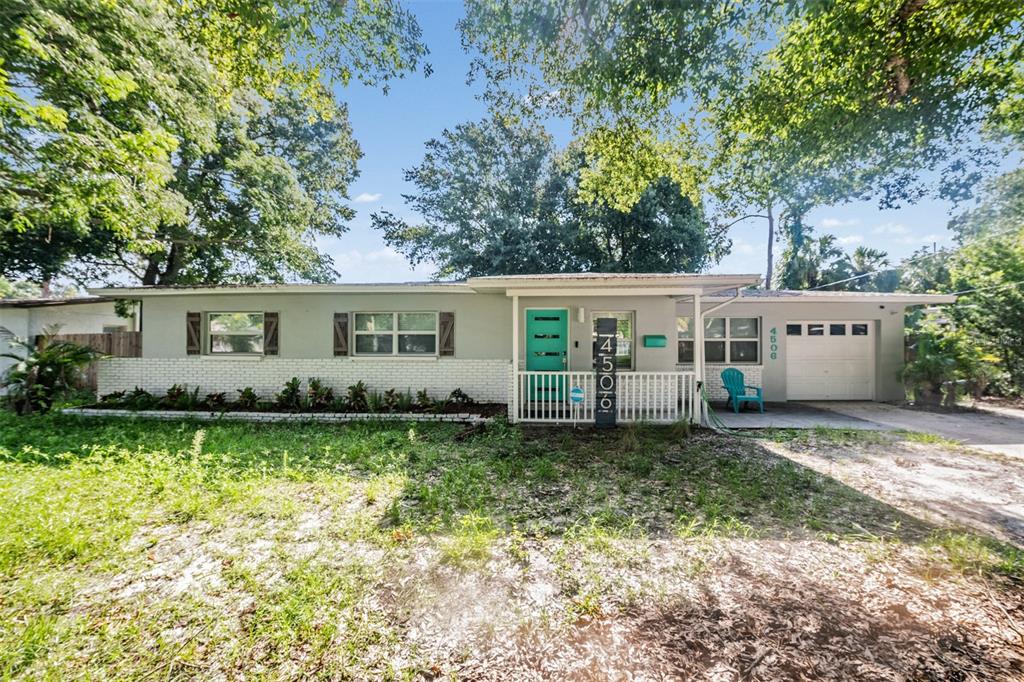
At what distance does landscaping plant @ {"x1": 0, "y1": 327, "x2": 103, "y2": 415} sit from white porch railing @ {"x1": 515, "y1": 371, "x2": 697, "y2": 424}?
30.9 feet

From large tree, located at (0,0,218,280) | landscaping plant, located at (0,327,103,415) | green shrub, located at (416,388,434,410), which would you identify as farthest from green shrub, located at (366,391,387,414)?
landscaping plant, located at (0,327,103,415)

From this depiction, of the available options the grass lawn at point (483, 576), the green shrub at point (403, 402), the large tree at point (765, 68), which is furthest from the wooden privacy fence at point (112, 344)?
the large tree at point (765, 68)

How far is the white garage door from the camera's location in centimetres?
963

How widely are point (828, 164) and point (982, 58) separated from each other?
245cm

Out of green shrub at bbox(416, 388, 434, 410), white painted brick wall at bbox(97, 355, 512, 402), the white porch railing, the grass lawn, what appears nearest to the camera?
the grass lawn

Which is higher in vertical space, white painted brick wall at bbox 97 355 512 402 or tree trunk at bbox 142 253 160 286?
tree trunk at bbox 142 253 160 286

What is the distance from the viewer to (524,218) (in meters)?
16.4

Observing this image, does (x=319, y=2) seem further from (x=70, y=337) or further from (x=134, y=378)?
(x=70, y=337)

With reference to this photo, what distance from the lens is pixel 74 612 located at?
2.40 m

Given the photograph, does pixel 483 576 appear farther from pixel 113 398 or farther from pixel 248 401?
pixel 113 398

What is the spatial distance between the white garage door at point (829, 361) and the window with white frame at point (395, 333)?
8.68 metres

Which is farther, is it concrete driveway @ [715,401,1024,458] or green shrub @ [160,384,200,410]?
green shrub @ [160,384,200,410]

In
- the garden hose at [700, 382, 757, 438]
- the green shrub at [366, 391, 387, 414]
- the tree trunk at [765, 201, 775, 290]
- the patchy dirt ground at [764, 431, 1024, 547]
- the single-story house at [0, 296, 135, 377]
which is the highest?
the tree trunk at [765, 201, 775, 290]

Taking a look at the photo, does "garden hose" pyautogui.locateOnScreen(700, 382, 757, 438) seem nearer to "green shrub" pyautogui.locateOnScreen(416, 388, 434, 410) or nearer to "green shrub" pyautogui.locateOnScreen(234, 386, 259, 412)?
"green shrub" pyautogui.locateOnScreen(416, 388, 434, 410)
